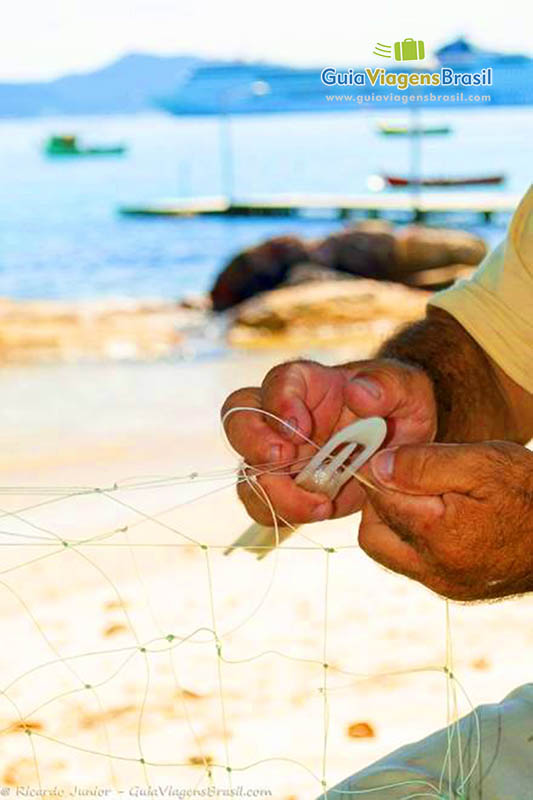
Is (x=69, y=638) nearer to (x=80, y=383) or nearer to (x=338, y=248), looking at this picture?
(x=80, y=383)

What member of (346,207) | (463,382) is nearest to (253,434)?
(463,382)

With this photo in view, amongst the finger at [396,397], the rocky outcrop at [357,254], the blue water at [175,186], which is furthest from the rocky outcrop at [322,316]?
the finger at [396,397]

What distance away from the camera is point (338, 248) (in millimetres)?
15680

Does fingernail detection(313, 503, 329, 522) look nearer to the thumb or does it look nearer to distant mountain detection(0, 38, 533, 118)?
the thumb

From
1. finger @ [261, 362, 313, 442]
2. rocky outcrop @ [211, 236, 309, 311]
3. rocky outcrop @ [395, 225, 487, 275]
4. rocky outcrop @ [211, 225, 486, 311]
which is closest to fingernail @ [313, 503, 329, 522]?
finger @ [261, 362, 313, 442]

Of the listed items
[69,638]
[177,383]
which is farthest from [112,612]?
[177,383]

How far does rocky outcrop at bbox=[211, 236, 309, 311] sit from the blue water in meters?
3.74

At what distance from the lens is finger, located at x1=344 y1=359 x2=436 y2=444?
6.21 ft

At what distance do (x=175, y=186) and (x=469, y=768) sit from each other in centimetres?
4460

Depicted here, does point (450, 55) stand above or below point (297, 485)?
below

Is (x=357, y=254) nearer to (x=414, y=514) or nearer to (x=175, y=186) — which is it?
(x=414, y=514)

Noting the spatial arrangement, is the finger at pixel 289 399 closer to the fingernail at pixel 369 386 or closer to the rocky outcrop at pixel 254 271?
the fingernail at pixel 369 386

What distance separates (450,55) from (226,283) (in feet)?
53.9

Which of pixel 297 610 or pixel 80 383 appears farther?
pixel 80 383
